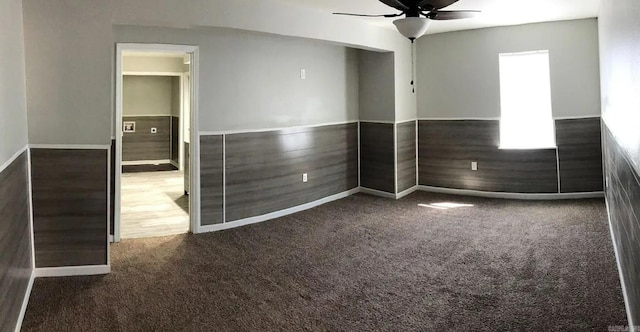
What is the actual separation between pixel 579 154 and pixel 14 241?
20.5ft

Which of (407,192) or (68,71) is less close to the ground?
(68,71)

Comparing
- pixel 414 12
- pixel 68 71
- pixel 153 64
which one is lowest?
pixel 68 71

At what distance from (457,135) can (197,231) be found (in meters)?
3.94

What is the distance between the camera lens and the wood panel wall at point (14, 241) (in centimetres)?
235

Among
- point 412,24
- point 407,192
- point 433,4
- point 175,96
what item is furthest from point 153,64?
point 433,4

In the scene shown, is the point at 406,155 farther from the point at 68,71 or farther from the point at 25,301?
the point at 25,301

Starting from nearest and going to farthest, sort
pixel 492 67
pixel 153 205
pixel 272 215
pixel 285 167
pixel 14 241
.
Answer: pixel 14 241 → pixel 272 215 → pixel 285 167 → pixel 153 205 → pixel 492 67

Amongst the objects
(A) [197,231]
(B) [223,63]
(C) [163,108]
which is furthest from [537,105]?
(C) [163,108]

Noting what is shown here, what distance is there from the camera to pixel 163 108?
1023 cm

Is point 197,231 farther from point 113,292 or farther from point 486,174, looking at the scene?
point 486,174

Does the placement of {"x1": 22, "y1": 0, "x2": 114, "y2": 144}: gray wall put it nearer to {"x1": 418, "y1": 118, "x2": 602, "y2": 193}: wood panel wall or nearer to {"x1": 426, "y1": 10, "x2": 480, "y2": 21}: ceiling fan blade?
{"x1": 426, "y1": 10, "x2": 480, "y2": 21}: ceiling fan blade

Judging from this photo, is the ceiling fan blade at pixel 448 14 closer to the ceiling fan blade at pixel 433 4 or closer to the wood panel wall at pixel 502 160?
the ceiling fan blade at pixel 433 4

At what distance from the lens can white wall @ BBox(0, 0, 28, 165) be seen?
8.32 ft

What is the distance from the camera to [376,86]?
253 inches
